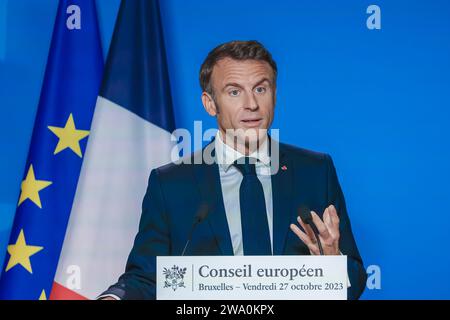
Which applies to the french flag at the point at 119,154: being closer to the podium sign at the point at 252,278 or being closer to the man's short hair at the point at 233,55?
the man's short hair at the point at 233,55

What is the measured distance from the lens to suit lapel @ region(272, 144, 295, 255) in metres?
3.22

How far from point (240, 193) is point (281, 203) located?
203 millimetres

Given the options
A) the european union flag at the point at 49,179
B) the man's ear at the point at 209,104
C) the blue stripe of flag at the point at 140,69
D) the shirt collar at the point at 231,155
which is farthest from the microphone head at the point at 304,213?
the european union flag at the point at 49,179

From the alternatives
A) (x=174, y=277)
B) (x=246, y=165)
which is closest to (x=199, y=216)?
(x=246, y=165)

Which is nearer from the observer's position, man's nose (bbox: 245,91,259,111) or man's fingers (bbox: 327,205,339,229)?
man's fingers (bbox: 327,205,339,229)

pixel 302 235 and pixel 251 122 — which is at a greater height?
pixel 251 122

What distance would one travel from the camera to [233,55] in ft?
11.2

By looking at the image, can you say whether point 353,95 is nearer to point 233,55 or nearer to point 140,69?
point 233,55

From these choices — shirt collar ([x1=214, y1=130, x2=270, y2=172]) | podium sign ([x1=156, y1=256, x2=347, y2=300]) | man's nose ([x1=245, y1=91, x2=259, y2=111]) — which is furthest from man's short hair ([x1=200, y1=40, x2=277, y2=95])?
podium sign ([x1=156, y1=256, x2=347, y2=300])

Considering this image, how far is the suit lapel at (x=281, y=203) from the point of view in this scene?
3223mm

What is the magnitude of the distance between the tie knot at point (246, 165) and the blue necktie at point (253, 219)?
28 millimetres

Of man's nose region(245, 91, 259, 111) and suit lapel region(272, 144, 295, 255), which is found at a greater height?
man's nose region(245, 91, 259, 111)

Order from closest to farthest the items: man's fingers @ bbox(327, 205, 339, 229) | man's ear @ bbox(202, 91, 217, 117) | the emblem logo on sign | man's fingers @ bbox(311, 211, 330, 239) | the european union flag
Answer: the emblem logo on sign
man's fingers @ bbox(311, 211, 330, 239)
man's fingers @ bbox(327, 205, 339, 229)
man's ear @ bbox(202, 91, 217, 117)
the european union flag

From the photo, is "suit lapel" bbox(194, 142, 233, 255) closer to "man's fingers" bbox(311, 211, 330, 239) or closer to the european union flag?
"man's fingers" bbox(311, 211, 330, 239)
